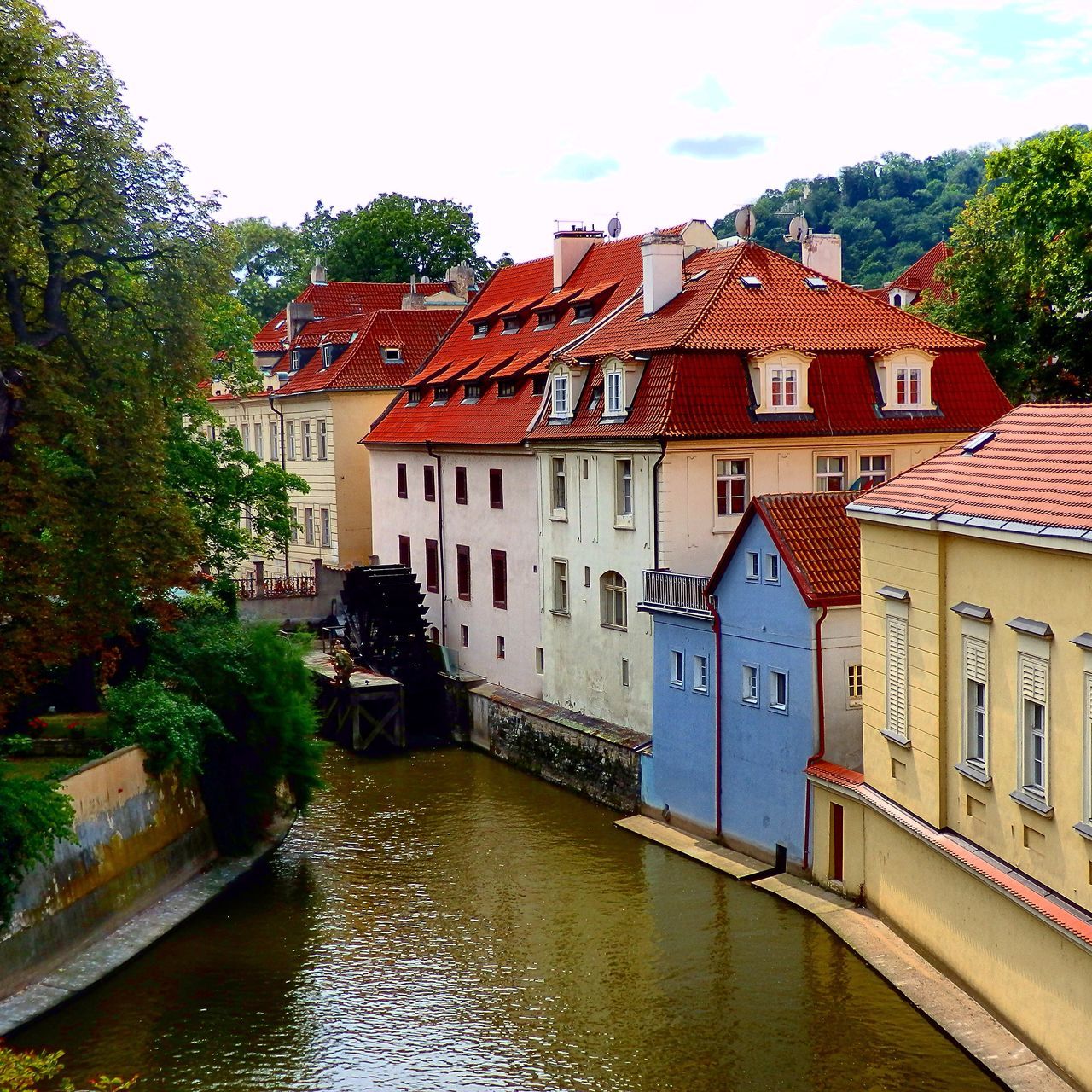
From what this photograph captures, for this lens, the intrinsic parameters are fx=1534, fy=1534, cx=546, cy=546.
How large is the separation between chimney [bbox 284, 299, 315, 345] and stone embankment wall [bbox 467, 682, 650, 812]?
22.9 m

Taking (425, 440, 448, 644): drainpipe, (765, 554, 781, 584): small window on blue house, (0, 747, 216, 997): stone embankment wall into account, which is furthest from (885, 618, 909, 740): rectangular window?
(425, 440, 448, 644): drainpipe

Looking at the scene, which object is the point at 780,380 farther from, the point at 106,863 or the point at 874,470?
the point at 106,863

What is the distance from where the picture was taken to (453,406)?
3859 centimetres

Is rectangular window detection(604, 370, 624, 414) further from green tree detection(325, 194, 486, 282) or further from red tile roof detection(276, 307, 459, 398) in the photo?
green tree detection(325, 194, 486, 282)

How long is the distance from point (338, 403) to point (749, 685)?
25.8m

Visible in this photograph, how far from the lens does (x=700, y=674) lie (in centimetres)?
2503

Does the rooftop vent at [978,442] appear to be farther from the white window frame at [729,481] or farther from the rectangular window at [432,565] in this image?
the rectangular window at [432,565]

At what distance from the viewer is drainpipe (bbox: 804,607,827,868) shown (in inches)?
861

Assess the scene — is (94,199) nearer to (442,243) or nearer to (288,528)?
(288,528)

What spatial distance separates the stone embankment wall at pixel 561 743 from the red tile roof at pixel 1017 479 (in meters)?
9.79

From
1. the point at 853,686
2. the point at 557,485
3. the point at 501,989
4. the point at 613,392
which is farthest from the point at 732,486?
the point at 501,989

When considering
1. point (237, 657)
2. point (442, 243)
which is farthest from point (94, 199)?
point (442, 243)

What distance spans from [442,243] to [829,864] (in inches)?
1937

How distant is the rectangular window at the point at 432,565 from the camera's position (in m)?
39.2
